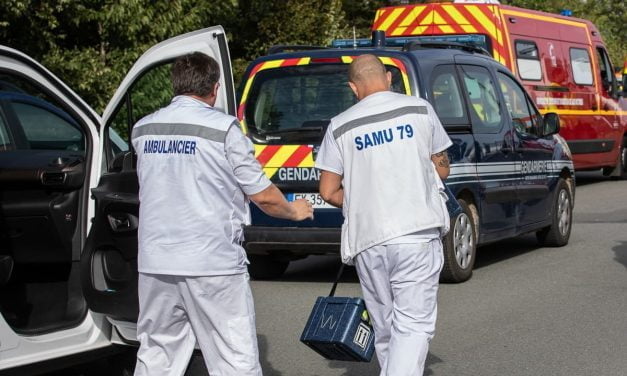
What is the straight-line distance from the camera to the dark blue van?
29.7 ft

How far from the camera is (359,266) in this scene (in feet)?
17.3

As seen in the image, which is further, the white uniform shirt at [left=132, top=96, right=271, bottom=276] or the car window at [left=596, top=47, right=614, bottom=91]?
the car window at [left=596, top=47, right=614, bottom=91]

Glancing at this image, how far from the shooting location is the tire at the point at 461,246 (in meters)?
9.17

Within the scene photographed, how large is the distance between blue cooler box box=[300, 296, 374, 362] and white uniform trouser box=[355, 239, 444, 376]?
0.61 ft

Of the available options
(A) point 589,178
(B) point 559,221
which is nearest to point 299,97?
(B) point 559,221

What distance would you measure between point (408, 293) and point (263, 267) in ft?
16.7

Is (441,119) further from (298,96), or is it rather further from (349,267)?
(349,267)

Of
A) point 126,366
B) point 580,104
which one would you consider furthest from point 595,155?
point 126,366

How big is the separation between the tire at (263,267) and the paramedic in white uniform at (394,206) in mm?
4850

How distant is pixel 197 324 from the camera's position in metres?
4.77

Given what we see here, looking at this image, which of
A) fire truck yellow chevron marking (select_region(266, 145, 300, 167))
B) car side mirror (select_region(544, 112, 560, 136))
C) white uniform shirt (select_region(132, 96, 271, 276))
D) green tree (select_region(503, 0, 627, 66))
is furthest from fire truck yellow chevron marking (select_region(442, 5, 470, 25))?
green tree (select_region(503, 0, 627, 66))

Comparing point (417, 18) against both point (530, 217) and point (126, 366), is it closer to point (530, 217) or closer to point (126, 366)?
point (530, 217)

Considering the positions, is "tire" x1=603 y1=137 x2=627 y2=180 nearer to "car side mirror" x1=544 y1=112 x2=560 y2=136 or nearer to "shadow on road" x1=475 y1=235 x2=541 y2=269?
"shadow on road" x1=475 y1=235 x2=541 y2=269

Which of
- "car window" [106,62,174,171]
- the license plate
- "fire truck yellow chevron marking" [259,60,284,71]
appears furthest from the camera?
"car window" [106,62,174,171]
